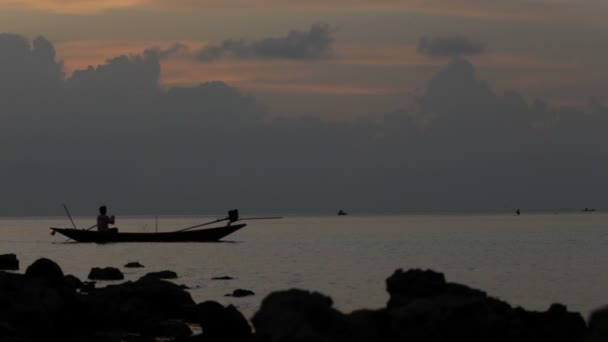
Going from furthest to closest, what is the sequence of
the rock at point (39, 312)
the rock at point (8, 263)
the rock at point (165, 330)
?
the rock at point (8, 263), the rock at point (165, 330), the rock at point (39, 312)

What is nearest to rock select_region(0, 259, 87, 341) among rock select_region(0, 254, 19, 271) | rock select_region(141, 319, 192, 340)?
rock select_region(141, 319, 192, 340)

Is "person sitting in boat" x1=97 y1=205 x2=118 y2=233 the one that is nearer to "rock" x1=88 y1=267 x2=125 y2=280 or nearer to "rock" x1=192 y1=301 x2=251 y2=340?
"rock" x1=88 y1=267 x2=125 y2=280

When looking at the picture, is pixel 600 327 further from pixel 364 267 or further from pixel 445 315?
pixel 364 267

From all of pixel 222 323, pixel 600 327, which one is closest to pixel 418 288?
pixel 600 327

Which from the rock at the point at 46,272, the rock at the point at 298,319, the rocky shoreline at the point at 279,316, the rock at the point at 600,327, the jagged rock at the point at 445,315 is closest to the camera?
the rock at the point at 600,327

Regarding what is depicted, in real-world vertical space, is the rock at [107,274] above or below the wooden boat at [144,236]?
below

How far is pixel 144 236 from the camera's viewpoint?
69688 millimetres

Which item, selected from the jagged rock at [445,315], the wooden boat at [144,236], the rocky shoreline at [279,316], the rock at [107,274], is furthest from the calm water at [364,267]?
the jagged rock at [445,315]

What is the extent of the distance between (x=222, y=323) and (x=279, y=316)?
8.16 metres

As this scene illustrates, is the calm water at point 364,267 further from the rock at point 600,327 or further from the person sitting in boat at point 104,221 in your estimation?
the rock at point 600,327

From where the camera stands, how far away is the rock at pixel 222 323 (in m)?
24.4

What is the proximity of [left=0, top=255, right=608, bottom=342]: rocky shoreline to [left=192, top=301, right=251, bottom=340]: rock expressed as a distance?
0.08 ft

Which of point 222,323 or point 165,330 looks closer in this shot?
point 222,323

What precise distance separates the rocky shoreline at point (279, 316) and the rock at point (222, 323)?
0.9 inches
